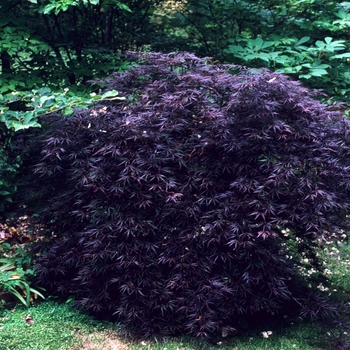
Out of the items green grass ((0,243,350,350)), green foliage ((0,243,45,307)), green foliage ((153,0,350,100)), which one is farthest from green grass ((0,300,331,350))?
green foliage ((153,0,350,100))

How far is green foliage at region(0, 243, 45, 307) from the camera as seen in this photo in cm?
400

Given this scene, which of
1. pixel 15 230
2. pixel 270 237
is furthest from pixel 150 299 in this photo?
pixel 15 230

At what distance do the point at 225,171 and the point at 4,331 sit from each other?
2151 mm

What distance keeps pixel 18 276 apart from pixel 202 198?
5.94 feet

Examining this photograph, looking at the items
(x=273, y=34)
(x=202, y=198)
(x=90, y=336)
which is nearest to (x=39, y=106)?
(x=202, y=198)

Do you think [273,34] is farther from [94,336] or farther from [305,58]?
[94,336]

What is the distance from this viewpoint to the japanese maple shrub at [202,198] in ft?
11.9

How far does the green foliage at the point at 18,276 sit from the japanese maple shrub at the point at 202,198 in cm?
52

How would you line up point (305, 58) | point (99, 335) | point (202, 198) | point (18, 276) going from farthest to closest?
point (305, 58) < point (18, 276) < point (99, 335) < point (202, 198)

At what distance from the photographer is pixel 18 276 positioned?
13.5ft

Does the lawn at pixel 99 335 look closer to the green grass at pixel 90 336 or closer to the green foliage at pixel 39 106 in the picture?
the green grass at pixel 90 336

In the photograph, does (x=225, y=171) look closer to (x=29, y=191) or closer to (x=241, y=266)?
(x=241, y=266)

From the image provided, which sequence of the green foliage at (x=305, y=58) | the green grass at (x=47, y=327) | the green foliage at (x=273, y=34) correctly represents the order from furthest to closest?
the green foliage at (x=273, y=34) < the green foliage at (x=305, y=58) < the green grass at (x=47, y=327)

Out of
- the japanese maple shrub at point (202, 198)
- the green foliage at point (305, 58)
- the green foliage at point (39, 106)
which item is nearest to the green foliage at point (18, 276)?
the japanese maple shrub at point (202, 198)
